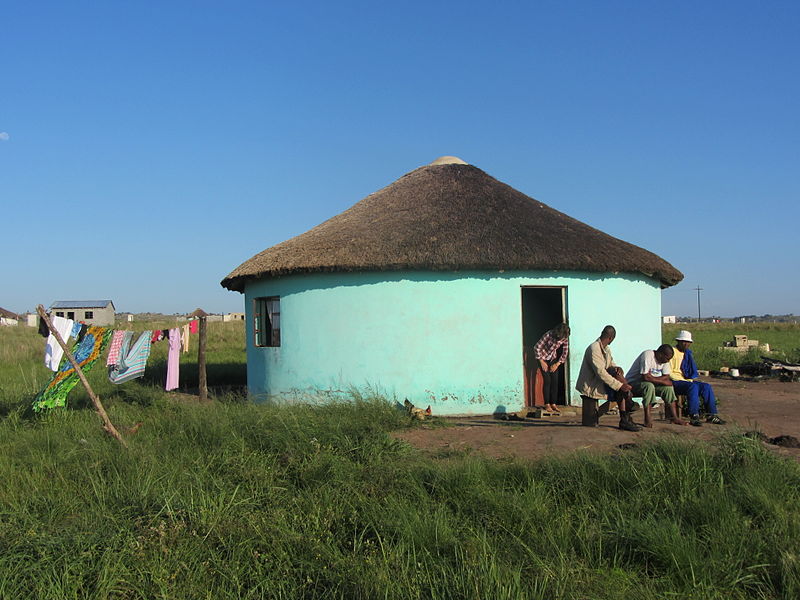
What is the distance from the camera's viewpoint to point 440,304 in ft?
31.6

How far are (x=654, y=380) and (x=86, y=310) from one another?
153ft

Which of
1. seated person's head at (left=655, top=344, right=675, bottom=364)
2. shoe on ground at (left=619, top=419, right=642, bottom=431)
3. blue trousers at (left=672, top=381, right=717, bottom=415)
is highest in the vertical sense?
seated person's head at (left=655, top=344, right=675, bottom=364)

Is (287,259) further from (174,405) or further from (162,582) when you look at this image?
(162,582)

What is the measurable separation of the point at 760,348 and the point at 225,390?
16.4m

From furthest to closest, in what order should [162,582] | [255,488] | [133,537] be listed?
[255,488], [133,537], [162,582]

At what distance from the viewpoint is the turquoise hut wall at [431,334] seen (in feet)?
31.6

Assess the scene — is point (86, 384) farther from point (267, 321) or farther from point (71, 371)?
point (267, 321)

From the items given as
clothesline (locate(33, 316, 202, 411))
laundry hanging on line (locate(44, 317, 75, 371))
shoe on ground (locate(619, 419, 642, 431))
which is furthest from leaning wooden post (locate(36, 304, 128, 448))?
shoe on ground (locate(619, 419, 642, 431))

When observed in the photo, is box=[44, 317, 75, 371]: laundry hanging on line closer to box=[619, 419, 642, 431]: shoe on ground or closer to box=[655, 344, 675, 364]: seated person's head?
box=[619, 419, 642, 431]: shoe on ground

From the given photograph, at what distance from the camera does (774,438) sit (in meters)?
6.68

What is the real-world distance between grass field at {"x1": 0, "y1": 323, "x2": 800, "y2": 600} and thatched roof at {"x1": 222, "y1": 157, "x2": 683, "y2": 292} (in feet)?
11.9

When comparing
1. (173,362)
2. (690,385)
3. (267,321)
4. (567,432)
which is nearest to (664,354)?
(690,385)

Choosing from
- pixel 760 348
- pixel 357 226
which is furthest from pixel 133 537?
pixel 760 348

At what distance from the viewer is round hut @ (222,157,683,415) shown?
9609mm
